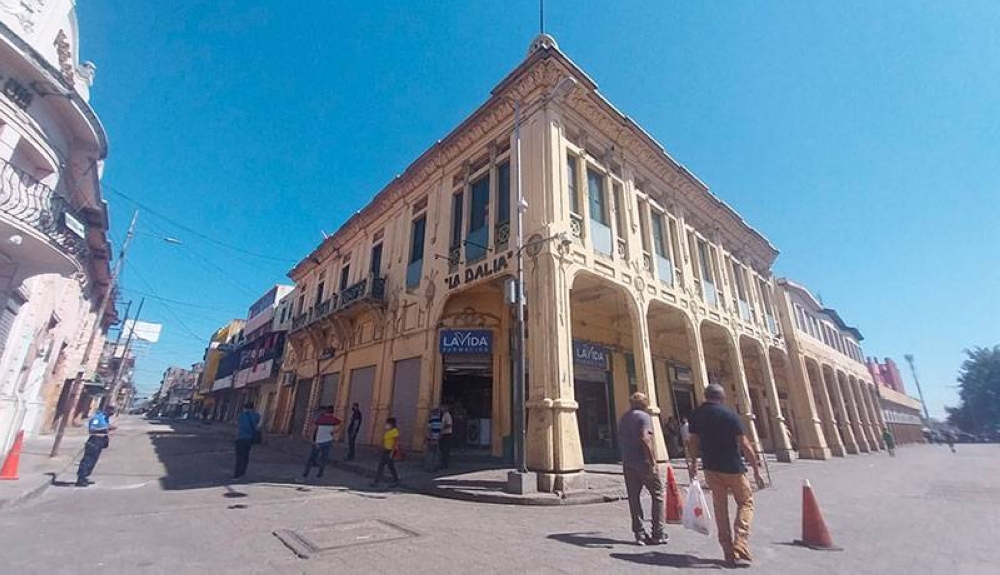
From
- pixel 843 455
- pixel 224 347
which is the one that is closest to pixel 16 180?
pixel 843 455

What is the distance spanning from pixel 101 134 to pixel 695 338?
64.3 ft

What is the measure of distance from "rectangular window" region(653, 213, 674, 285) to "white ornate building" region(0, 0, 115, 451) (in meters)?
16.6

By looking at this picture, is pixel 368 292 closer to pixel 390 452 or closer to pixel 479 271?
pixel 479 271

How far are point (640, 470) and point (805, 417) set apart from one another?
2005 cm

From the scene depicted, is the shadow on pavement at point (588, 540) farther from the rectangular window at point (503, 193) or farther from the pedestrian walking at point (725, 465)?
the rectangular window at point (503, 193)

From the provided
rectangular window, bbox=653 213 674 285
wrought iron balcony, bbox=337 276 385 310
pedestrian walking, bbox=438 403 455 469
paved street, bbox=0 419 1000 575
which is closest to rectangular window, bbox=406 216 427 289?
wrought iron balcony, bbox=337 276 385 310

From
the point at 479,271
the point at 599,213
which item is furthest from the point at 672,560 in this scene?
the point at 599,213

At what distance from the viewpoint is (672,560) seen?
4.22m

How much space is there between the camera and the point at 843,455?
837 inches

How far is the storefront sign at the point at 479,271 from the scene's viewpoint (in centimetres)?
1110

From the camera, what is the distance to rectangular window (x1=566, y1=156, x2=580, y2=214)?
11.8m

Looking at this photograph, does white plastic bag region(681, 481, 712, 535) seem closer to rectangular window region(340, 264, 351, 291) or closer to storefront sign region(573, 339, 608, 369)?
storefront sign region(573, 339, 608, 369)

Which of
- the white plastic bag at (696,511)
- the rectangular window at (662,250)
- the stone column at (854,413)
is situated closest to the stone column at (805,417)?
the stone column at (854,413)

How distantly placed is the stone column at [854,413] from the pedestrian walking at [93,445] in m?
35.6
